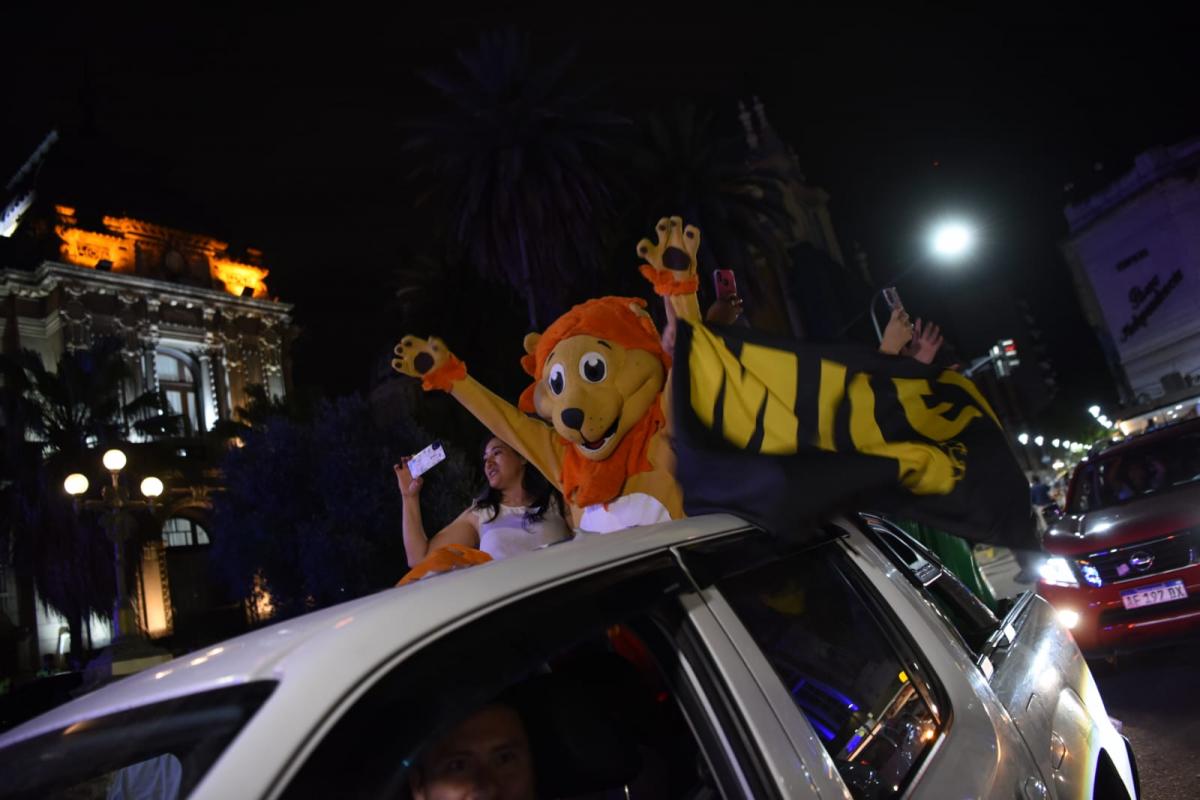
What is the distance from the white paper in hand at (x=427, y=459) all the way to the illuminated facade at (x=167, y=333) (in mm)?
25621

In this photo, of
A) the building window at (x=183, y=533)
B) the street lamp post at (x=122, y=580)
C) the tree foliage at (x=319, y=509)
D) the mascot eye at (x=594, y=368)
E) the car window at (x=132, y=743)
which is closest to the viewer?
the car window at (x=132, y=743)

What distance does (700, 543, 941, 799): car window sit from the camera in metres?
1.68

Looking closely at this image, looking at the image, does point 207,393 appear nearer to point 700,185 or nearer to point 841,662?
point 700,185

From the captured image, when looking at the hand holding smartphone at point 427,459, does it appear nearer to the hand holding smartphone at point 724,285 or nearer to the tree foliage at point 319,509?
the hand holding smartphone at point 724,285

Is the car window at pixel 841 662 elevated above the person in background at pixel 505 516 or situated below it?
below

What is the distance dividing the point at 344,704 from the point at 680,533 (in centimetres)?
86

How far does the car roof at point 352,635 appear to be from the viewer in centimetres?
118

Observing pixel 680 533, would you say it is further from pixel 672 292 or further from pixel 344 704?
pixel 672 292

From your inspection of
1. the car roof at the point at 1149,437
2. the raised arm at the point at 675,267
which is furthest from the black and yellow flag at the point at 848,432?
the car roof at the point at 1149,437

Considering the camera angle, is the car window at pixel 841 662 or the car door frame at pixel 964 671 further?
the car door frame at pixel 964 671

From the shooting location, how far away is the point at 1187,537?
5574mm

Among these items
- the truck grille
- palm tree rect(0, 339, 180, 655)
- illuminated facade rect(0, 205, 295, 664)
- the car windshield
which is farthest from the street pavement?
illuminated facade rect(0, 205, 295, 664)

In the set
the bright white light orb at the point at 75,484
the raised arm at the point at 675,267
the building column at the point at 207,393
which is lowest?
the raised arm at the point at 675,267

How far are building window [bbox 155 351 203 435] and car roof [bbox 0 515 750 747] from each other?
3517 cm
